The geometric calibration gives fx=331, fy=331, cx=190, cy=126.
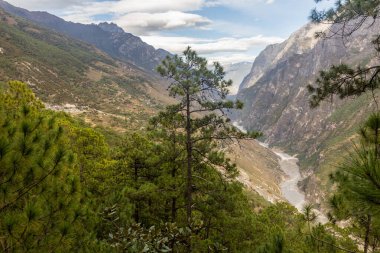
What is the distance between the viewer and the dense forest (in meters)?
7.43

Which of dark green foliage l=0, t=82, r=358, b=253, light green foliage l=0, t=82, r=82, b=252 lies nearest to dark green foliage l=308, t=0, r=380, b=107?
dark green foliage l=0, t=82, r=358, b=253

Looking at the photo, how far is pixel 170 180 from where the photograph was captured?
19.3m

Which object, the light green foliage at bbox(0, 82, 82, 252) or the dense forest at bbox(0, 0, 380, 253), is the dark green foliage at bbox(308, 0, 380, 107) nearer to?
the dense forest at bbox(0, 0, 380, 253)

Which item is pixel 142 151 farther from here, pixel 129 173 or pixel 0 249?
pixel 0 249

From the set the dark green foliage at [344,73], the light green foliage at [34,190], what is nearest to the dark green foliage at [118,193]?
the light green foliage at [34,190]

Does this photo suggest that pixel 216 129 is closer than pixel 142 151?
Yes

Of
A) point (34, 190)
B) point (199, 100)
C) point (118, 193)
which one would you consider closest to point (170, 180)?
point (199, 100)

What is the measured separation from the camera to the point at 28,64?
639ft

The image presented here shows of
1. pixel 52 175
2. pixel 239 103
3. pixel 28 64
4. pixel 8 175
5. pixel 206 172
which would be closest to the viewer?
pixel 8 175

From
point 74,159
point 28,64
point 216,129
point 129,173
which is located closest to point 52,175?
point 74,159

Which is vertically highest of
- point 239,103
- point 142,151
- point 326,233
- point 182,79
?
point 182,79

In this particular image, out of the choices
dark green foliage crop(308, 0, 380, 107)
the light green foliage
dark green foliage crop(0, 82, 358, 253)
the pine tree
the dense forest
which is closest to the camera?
the light green foliage

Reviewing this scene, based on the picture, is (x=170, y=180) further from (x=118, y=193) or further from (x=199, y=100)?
(x=118, y=193)

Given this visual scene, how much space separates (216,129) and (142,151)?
17.3 feet
